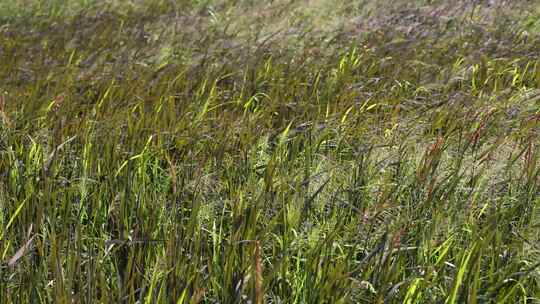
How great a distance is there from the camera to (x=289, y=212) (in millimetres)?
1937

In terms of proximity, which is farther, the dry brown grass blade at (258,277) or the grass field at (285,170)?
the grass field at (285,170)

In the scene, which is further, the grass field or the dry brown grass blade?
the grass field

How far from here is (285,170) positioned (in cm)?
233

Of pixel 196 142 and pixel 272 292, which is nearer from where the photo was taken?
pixel 272 292

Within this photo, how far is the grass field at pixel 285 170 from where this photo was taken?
165 centimetres

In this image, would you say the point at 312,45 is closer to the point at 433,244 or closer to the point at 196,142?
the point at 196,142

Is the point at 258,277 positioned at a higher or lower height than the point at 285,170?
higher

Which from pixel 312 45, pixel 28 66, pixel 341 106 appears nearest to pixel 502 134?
pixel 341 106

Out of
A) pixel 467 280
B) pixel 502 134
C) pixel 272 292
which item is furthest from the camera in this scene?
pixel 502 134

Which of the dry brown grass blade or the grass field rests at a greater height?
the dry brown grass blade

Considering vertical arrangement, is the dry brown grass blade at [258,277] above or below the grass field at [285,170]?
above

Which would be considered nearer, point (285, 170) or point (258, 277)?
point (258, 277)

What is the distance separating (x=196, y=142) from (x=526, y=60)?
232cm

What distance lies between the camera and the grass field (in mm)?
1650
